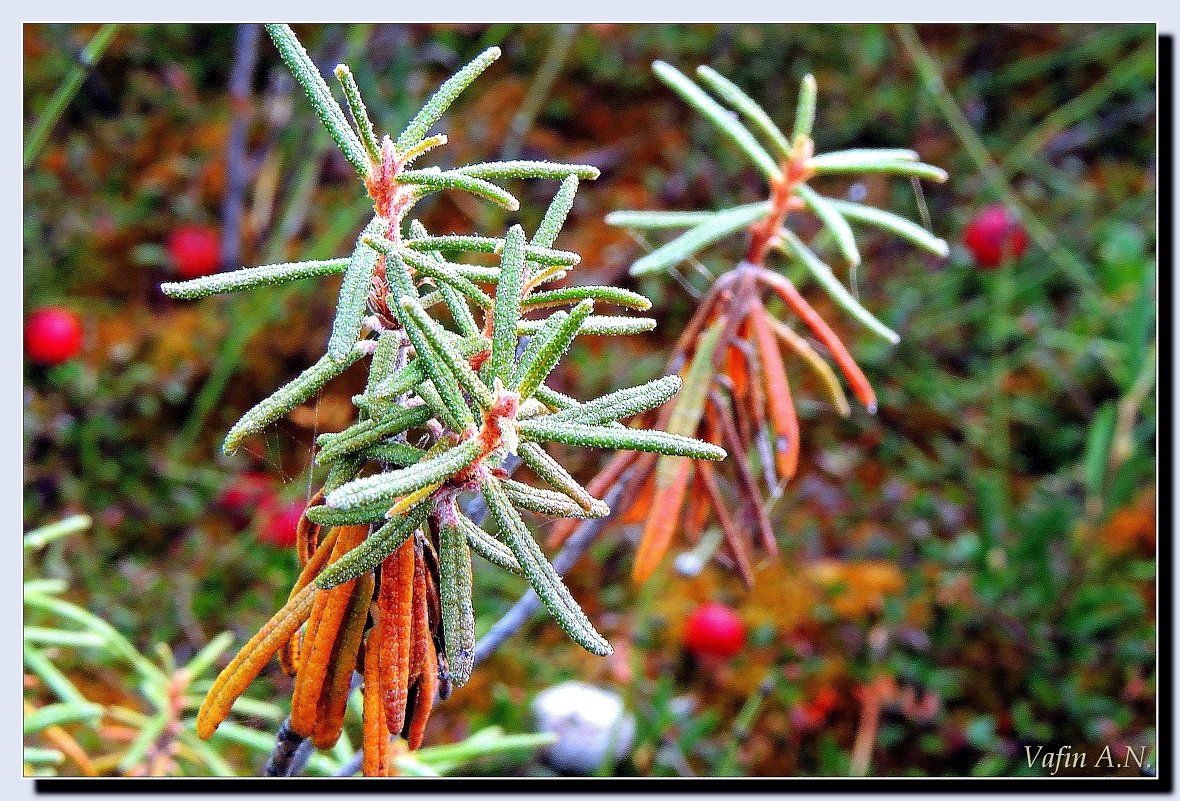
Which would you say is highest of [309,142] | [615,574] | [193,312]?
[309,142]

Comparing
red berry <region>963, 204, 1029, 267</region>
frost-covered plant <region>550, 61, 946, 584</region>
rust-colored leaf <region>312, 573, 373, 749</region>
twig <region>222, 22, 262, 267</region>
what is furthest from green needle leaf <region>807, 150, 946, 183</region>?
twig <region>222, 22, 262, 267</region>

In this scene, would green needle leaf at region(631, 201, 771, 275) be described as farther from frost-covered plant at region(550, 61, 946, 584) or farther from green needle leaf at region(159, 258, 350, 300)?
green needle leaf at region(159, 258, 350, 300)

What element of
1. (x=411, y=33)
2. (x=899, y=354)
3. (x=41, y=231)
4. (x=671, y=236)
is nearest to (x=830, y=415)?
(x=899, y=354)

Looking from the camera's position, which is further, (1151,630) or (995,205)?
(995,205)

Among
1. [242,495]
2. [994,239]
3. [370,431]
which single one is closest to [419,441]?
[370,431]

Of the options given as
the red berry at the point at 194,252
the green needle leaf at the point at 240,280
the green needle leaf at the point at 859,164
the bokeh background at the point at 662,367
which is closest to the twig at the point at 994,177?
the bokeh background at the point at 662,367

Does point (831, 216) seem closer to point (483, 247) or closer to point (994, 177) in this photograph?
point (483, 247)

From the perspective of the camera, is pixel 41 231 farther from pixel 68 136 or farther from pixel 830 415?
pixel 830 415
